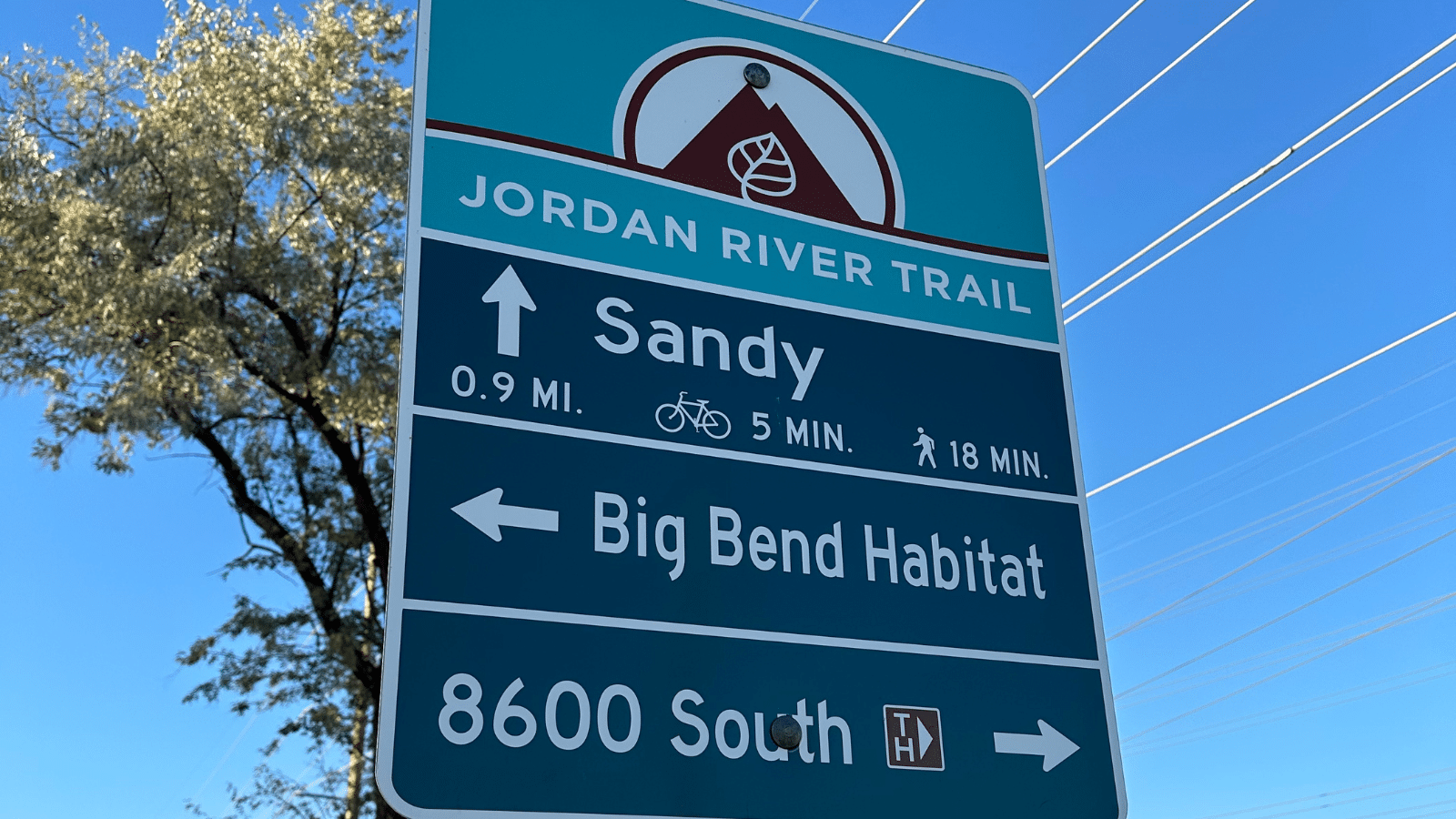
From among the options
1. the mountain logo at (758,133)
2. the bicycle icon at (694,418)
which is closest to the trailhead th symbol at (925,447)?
the bicycle icon at (694,418)

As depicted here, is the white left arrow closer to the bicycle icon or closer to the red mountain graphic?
the bicycle icon

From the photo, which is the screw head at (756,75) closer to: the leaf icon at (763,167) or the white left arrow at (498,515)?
the leaf icon at (763,167)

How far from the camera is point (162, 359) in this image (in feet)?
43.9

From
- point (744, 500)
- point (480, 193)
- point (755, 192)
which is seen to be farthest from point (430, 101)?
point (744, 500)

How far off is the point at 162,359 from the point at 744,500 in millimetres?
11958

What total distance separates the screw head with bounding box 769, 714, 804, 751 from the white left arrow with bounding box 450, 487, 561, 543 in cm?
54

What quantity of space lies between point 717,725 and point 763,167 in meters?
1.36

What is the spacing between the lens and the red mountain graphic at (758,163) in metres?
3.16

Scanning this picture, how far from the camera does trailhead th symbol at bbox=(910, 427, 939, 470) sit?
299 cm

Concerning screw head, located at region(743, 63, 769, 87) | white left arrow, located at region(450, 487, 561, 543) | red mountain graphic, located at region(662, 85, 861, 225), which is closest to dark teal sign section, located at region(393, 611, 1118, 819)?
white left arrow, located at region(450, 487, 561, 543)

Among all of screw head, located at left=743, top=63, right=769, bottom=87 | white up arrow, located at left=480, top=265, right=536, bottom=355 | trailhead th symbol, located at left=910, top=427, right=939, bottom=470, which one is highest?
screw head, located at left=743, top=63, right=769, bottom=87

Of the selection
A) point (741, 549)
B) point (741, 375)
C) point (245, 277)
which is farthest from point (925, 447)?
point (245, 277)

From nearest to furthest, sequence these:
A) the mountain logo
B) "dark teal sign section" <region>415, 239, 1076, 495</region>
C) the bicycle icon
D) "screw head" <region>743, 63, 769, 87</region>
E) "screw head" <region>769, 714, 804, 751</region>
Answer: "screw head" <region>769, 714, 804, 751</region> → "dark teal sign section" <region>415, 239, 1076, 495</region> → the bicycle icon → the mountain logo → "screw head" <region>743, 63, 769, 87</region>

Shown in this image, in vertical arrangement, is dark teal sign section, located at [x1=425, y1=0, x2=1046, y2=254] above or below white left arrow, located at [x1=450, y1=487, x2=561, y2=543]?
above
